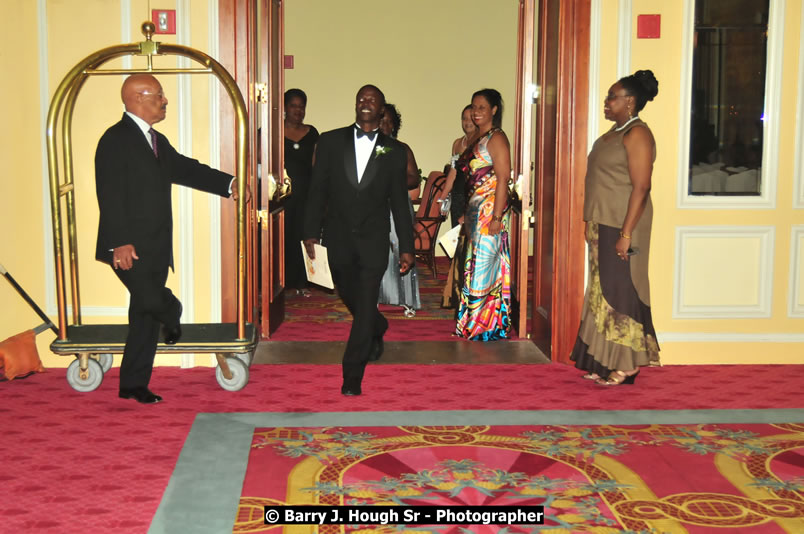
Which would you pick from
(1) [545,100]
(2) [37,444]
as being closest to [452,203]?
(1) [545,100]

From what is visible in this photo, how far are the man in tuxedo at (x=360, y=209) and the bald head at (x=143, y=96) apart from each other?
0.85 m

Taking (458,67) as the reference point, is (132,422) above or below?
below

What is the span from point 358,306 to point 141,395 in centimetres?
119

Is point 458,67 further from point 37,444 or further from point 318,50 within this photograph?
point 37,444

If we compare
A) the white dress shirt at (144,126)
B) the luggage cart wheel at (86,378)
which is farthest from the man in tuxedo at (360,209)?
the luggage cart wheel at (86,378)

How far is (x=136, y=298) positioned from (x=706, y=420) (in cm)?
287

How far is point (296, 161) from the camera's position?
8273 millimetres

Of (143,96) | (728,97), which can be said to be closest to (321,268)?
(143,96)

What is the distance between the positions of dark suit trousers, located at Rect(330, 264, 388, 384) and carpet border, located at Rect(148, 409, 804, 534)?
41 cm

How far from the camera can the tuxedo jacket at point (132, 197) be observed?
4.68m

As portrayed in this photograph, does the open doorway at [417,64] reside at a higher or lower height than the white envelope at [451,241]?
higher

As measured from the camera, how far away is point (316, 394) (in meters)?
5.08

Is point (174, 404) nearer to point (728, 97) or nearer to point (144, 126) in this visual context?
point (144, 126)

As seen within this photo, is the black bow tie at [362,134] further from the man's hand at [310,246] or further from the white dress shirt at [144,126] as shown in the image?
the white dress shirt at [144,126]
